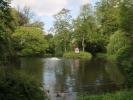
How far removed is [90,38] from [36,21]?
72.0ft

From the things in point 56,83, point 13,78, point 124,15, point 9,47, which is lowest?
point 56,83

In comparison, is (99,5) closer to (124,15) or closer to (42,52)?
(42,52)

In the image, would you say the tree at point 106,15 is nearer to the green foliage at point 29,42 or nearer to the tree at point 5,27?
the green foliage at point 29,42

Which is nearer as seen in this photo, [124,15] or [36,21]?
[124,15]

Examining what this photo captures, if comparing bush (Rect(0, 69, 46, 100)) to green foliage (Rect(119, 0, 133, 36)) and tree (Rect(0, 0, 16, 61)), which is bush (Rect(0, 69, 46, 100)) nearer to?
tree (Rect(0, 0, 16, 61))

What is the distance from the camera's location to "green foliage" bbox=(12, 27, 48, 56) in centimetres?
6844

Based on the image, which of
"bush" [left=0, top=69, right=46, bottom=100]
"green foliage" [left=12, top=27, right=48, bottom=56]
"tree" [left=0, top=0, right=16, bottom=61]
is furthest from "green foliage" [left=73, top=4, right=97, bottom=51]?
"tree" [left=0, top=0, right=16, bottom=61]

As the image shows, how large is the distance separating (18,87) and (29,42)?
60.0 metres

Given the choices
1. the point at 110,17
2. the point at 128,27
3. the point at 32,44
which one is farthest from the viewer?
the point at 32,44

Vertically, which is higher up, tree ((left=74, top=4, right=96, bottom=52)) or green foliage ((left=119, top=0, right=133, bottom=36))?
tree ((left=74, top=4, right=96, bottom=52))

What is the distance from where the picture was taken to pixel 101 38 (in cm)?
6888

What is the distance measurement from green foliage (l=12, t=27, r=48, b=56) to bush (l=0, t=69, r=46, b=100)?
183ft

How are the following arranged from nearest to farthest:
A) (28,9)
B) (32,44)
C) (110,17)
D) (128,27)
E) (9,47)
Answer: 1. (9,47)
2. (128,27)
3. (110,17)
4. (32,44)
5. (28,9)

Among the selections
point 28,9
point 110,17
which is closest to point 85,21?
point 110,17
